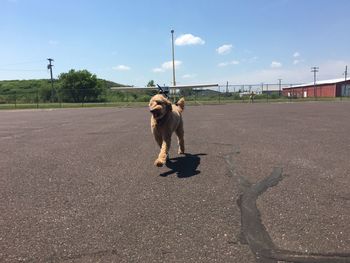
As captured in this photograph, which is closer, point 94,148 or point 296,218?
point 296,218

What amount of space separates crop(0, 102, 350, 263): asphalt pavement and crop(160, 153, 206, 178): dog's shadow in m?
0.02

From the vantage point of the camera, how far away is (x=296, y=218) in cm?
409

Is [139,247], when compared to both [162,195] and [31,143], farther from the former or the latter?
[31,143]

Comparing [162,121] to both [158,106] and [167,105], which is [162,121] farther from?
[158,106]

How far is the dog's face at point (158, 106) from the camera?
6.44 meters

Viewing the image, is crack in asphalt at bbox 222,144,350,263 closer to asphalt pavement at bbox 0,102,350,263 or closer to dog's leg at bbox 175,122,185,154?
asphalt pavement at bbox 0,102,350,263

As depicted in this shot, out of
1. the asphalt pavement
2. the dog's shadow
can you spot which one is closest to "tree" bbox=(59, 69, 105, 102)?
the dog's shadow

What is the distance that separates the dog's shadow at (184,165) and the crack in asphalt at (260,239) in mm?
1062

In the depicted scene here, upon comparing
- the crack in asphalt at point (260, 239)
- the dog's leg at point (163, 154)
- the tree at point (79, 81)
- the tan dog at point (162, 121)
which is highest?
the tree at point (79, 81)

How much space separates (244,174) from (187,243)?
2.84m

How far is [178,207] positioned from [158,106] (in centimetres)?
236

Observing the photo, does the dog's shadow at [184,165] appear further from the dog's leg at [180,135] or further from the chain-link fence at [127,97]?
the chain-link fence at [127,97]

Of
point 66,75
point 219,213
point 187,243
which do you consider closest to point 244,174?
point 219,213

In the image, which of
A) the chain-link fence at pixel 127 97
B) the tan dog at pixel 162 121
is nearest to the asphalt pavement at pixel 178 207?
the tan dog at pixel 162 121
